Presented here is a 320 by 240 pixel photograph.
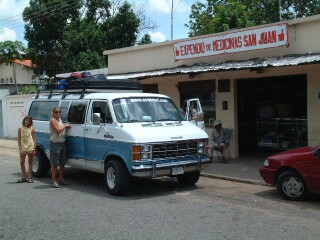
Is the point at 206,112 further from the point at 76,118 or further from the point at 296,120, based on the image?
the point at 76,118

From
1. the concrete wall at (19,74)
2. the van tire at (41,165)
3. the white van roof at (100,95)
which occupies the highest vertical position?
the concrete wall at (19,74)

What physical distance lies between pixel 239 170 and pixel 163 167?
3.63 meters

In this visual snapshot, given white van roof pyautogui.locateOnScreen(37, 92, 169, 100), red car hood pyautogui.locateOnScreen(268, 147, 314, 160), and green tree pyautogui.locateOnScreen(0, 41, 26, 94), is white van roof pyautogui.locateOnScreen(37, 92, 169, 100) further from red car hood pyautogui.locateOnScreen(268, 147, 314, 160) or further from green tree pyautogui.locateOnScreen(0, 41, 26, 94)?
green tree pyautogui.locateOnScreen(0, 41, 26, 94)

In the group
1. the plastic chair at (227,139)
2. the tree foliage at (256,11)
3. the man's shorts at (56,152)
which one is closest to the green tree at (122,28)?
the tree foliage at (256,11)

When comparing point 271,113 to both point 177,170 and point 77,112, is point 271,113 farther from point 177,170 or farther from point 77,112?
point 77,112

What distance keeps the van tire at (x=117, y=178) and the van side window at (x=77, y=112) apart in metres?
1.54

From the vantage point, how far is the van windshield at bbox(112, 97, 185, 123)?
29.9ft

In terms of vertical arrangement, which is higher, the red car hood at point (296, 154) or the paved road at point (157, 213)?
the red car hood at point (296, 154)

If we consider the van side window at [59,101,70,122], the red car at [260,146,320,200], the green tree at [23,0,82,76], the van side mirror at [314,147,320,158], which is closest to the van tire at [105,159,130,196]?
the van side window at [59,101,70,122]

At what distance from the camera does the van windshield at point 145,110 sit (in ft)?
29.9

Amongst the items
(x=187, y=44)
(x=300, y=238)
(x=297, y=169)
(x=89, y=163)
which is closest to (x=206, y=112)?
(x=187, y=44)

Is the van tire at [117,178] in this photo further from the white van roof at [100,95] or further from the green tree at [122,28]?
the green tree at [122,28]

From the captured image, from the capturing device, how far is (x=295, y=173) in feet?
26.5

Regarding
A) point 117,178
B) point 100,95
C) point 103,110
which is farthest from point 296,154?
point 100,95
